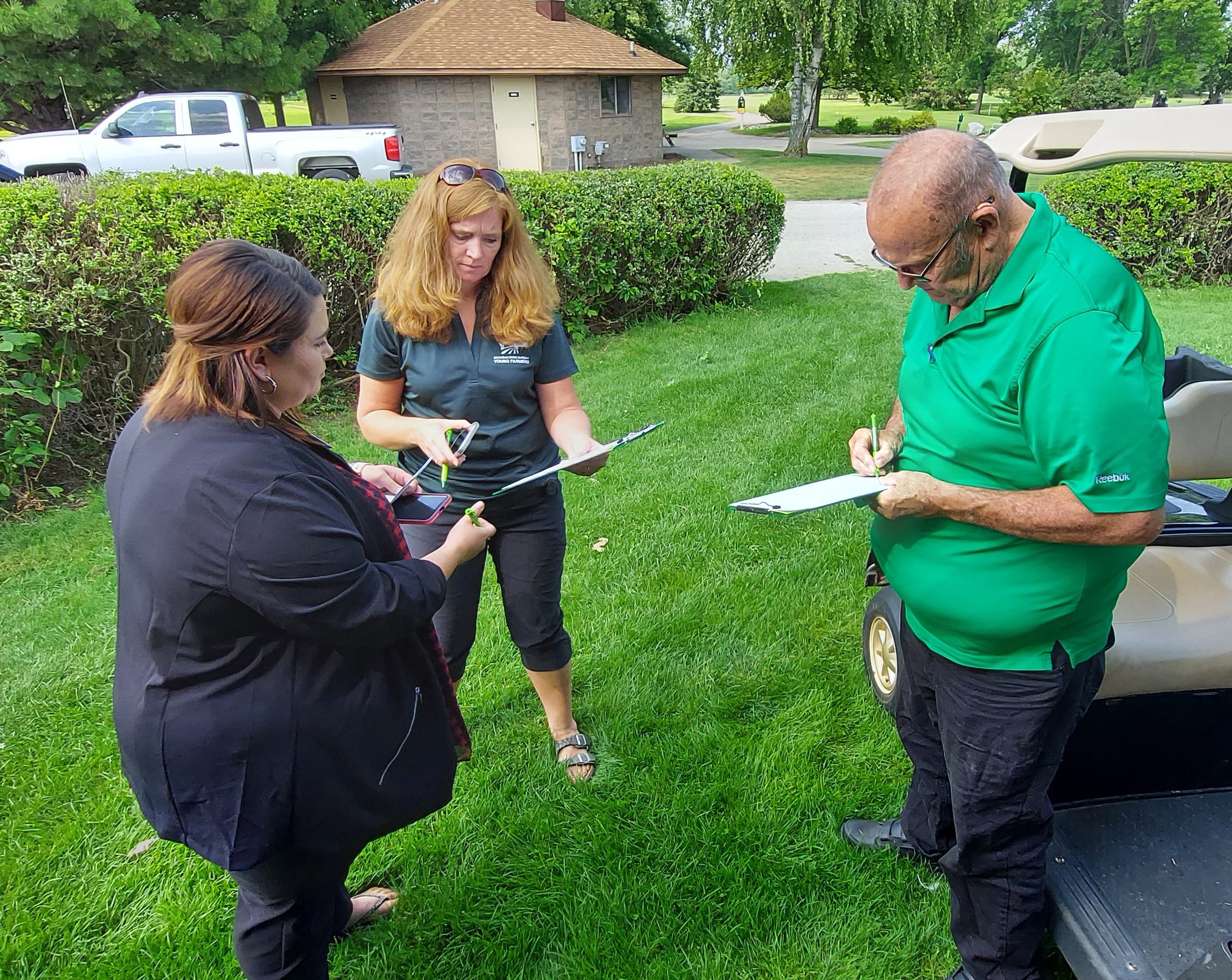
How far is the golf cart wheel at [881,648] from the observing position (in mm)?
2932

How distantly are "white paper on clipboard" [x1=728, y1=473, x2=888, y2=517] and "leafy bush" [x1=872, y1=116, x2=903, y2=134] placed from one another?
42.4 m

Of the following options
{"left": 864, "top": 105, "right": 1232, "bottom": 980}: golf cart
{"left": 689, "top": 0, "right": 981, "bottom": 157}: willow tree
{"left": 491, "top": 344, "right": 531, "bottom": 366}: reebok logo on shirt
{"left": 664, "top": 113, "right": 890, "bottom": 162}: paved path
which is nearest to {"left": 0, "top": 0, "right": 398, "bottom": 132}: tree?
{"left": 689, "top": 0, "right": 981, "bottom": 157}: willow tree

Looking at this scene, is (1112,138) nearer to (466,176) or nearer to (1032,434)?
(1032,434)

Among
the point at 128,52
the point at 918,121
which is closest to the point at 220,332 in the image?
the point at 128,52

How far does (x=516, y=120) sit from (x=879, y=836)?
1066 inches

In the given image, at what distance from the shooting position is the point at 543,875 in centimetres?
258

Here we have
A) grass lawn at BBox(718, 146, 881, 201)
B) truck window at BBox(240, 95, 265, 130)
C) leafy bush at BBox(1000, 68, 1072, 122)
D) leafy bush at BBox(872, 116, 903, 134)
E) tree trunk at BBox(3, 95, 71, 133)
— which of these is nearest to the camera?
truck window at BBox(240, 95, 265, 130)

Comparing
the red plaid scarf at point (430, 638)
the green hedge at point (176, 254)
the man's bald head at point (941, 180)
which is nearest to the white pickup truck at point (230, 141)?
the green hedge at point (176, 254)

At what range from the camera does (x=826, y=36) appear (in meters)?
24.2

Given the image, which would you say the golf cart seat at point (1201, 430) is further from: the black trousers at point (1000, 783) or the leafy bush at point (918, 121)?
the leafy bush at point (918, 121)

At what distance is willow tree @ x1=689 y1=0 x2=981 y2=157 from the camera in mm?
24047

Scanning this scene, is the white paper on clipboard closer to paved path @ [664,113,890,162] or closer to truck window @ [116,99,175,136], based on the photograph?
truck window @ [116,99,175,136]

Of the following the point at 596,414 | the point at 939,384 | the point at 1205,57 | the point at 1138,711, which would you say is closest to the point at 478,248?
the point at 939,384

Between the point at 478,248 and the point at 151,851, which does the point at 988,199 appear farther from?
the point at 151,851
